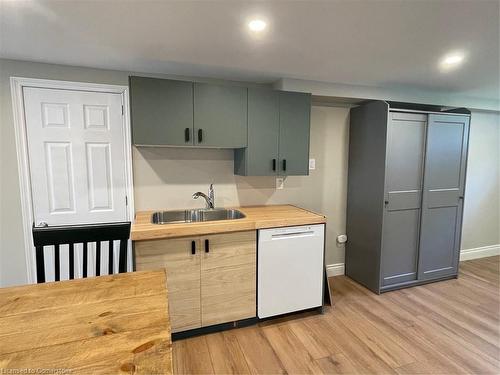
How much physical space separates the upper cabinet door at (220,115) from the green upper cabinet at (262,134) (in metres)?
0.08

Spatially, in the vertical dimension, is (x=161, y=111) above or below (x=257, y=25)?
below

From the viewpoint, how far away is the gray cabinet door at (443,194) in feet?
9.82

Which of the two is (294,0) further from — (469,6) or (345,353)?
(345,353)

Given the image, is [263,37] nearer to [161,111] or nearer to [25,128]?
[161,111]

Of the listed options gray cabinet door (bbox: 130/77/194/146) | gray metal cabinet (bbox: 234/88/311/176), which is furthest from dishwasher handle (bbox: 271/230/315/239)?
gray cabinet door (bbox: 130/77/194/146)

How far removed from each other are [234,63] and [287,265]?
1770 millimetres

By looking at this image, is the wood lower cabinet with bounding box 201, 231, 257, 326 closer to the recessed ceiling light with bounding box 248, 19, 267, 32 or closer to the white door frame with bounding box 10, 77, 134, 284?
the white door frame with bounding box 10, 77, 134, 284

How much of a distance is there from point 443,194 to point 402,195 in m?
0.61

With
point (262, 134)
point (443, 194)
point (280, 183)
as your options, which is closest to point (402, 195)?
point (443, 194)

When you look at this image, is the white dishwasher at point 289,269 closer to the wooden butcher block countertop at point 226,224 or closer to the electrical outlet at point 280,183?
the wooden butcher block countertop at point 226,224

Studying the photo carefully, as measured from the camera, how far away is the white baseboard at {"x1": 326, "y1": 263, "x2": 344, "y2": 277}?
3371 mm

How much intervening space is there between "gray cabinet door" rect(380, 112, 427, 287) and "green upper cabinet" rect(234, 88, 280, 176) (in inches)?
47.2

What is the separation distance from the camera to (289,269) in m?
2.37

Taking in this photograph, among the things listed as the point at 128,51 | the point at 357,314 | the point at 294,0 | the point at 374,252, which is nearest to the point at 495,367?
the point at 357,314
